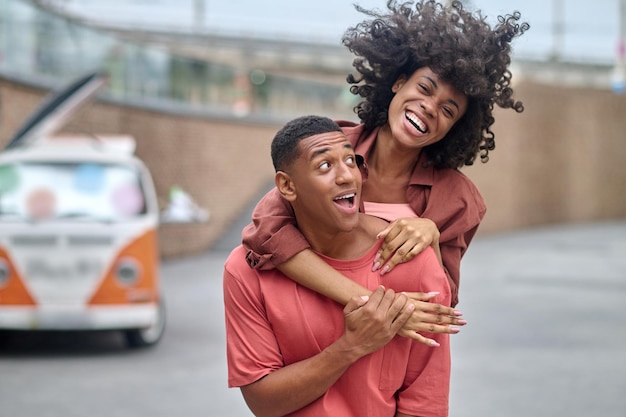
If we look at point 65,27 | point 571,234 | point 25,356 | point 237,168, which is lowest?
point 571,234

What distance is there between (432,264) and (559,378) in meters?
6.28

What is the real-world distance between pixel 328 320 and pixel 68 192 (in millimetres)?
7177

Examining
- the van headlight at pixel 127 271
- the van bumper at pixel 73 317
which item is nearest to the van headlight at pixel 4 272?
the van bumper at pixel 73 317

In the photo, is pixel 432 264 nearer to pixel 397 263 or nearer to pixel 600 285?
pixel 397 263

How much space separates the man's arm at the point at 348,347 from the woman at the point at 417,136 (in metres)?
0.08

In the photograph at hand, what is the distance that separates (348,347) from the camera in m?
2.24

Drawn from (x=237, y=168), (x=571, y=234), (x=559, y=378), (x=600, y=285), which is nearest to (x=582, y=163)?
(x=571, y=234)

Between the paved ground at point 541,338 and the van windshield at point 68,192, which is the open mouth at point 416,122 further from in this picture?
the van windshield at point 68,192

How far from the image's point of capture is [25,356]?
9016 millimetres

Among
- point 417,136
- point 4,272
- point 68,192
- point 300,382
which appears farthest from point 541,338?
point 300,382

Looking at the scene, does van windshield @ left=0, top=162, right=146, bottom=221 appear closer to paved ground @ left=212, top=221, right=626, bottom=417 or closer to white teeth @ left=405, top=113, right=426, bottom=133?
paved ground @ left=212, top=221, right=626, bottom=417

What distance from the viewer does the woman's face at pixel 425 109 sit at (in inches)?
102

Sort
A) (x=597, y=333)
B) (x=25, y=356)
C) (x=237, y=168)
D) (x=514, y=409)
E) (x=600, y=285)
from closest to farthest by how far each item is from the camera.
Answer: (x=514, y=409) < (x=25, y=356) < (x=597, y=333) < (x=600, y=285) < (x=237, y=168)

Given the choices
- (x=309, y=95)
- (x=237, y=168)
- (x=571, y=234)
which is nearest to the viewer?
(x=237, y=168)
